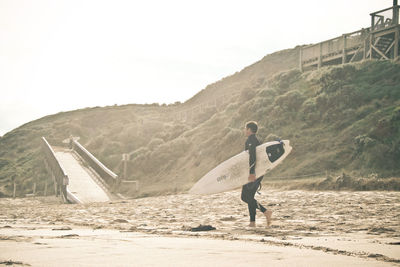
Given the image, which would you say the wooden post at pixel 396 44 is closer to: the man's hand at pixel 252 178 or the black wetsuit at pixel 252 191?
the black wetsuit at pixel 252 191

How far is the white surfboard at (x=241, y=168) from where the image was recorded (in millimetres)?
7386

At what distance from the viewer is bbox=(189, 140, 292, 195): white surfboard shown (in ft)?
24.2

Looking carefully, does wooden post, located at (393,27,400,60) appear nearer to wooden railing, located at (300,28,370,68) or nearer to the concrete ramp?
wooden railing, located at (300,28,370,68)

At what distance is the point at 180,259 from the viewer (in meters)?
3.26

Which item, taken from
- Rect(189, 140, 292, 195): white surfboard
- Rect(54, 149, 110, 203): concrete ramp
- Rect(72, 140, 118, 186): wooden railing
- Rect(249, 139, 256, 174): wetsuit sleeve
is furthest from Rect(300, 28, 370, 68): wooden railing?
Rect(249, 139, 256, 174): wetsuit sleeve

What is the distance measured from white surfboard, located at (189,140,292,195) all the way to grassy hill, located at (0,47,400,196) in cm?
804

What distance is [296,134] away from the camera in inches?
814

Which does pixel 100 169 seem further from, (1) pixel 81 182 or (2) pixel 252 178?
(2) pixel 252 178

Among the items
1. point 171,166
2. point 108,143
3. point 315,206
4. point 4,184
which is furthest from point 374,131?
point 4,184

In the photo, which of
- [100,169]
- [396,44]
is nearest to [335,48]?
[396,44]

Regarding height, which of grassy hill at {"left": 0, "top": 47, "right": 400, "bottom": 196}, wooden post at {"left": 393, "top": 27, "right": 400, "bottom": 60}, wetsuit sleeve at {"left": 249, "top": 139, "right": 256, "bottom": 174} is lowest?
wetsuit sleeve at {"left": 249, "top": 139, "right": 256, "bottom": 174}

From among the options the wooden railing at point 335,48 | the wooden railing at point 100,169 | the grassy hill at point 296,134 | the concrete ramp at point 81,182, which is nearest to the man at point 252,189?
the grassy hill at point 296,134

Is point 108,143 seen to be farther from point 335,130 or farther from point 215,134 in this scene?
point 335,130

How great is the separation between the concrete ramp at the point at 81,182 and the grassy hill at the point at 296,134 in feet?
6.47
